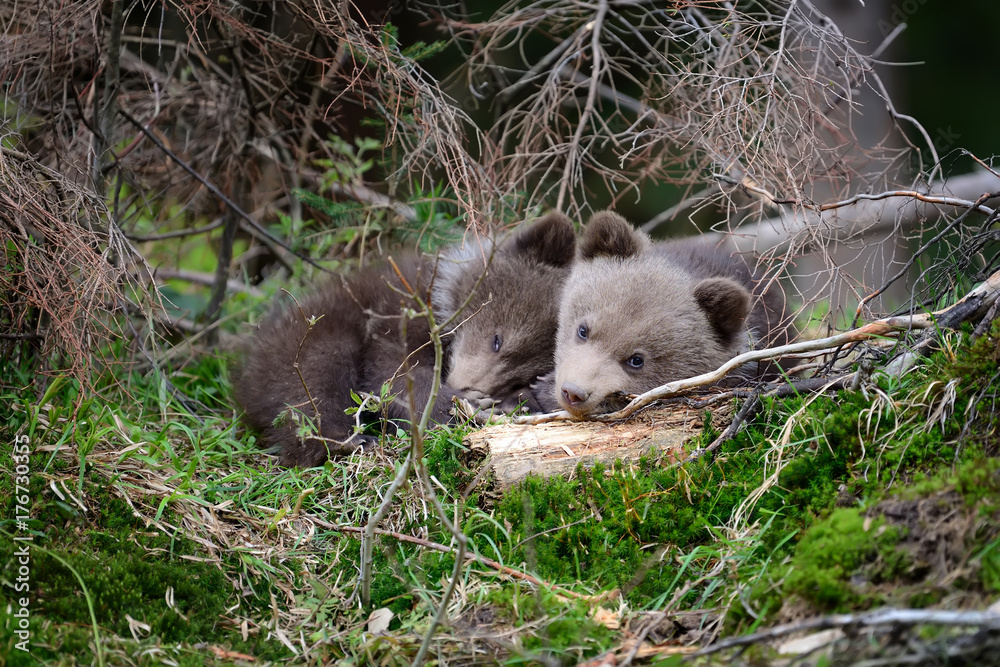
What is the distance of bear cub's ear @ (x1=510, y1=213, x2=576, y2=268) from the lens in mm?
4418

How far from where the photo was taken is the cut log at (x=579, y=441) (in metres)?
3.25

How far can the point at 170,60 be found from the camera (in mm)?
6062

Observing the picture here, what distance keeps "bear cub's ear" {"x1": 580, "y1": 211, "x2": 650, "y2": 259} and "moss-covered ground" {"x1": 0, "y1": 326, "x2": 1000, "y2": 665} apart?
1.26 meters

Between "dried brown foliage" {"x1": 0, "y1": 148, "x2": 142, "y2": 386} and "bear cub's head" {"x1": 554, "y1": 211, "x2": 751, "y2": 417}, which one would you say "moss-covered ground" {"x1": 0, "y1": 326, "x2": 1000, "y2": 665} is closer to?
"dried brown foliage" {"x1": 0, "y1": 148, "x2": 142, "y2": 386}

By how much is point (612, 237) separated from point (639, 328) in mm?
564

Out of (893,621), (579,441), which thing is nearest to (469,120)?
(579,441)

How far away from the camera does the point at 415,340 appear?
4547 mm

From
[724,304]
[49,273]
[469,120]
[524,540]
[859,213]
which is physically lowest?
[524,540]

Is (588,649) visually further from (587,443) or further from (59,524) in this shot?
(59,524)

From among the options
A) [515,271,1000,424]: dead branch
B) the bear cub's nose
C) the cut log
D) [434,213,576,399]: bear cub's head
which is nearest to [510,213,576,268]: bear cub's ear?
[434,213,576,399]: bear cub's head

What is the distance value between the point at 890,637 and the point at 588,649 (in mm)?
846

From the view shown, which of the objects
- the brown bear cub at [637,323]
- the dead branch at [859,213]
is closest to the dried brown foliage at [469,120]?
the dead branch at [859,213]

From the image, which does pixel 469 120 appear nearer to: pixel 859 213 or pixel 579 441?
pixel 579 441

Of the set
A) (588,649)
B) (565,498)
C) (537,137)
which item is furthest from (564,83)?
(588,649)
